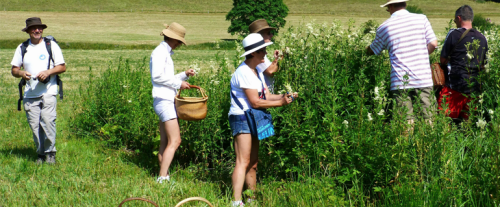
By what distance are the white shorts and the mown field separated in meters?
0.55

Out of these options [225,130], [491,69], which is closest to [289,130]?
[225,130]

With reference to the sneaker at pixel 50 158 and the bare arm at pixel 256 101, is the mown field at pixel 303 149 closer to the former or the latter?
the sneaker at pixel 50 158

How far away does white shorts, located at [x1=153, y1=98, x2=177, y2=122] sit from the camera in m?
5.44

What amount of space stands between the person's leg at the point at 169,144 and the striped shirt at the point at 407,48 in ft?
8.09

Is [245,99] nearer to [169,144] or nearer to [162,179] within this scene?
[169,144]

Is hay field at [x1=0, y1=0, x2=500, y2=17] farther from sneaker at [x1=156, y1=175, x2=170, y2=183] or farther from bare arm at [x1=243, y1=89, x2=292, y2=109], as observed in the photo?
bare arm at [x1=243, y1=89, x2=292, y2=109]

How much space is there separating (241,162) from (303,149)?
65cm

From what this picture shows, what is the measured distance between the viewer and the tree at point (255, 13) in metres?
55.7

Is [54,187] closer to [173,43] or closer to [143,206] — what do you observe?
[143,206]

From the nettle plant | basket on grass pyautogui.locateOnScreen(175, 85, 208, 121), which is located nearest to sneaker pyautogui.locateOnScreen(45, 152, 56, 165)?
the nettle plant

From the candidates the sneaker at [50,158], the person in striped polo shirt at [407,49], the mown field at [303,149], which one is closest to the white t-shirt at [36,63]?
the sneaker at [50,158]

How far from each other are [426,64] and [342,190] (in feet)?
6.14

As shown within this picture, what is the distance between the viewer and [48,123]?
253 inches

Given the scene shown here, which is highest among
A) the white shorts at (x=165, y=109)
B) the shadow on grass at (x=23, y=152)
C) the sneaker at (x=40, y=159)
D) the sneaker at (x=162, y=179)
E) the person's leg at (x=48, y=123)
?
the white shorts at (x=165, y=109)
